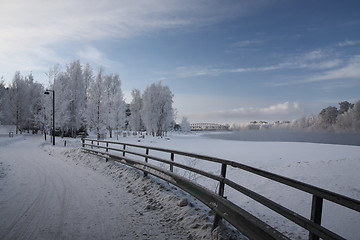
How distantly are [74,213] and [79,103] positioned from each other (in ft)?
150

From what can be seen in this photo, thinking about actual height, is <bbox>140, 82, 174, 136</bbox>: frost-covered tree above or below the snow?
above

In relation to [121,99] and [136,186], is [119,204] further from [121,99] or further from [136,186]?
[121,99]

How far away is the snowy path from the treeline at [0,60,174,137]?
114 ft

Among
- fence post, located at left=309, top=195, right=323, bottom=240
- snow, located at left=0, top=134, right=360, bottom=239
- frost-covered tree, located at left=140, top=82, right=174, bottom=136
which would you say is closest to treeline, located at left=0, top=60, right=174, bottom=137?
frost-covered tree, located at left=140, top=82, right=174, bottom=136

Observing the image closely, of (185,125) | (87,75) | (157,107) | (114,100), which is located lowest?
(185,125)

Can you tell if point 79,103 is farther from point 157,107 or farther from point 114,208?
point 114,208

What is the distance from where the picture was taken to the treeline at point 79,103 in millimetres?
42375

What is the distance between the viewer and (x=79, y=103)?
47312 mm

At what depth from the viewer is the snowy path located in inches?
177

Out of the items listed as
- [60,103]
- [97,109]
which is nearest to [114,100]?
[97,109]

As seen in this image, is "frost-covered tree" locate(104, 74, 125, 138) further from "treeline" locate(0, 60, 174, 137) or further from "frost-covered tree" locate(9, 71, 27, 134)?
"frost-covered tree" locate(9, 71, 27, 134)

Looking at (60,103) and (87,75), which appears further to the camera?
(87,75)

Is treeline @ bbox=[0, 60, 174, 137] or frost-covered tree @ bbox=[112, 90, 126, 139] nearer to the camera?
treeline @ bbox=[0, 60, 174, 137]

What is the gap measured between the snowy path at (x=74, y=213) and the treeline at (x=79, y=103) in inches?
1363
